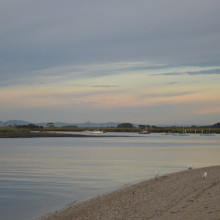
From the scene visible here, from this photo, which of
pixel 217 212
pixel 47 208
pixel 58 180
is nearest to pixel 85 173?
pixel 58 180

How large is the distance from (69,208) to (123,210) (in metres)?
3.15

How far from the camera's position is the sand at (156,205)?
1126cm

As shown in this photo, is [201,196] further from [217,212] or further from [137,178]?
[137,178]

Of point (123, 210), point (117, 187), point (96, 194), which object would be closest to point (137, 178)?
point (117, 187)

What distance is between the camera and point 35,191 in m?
19.6

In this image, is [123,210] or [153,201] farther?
[153,201]

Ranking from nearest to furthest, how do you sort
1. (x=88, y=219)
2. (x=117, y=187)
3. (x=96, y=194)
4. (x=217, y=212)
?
1. (x=217, y=212)
2. (x=88, y=219)
3. (x=96, y=194)
4. (x=117, y=187)

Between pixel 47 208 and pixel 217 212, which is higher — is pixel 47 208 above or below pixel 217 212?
below

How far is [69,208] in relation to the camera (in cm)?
1532

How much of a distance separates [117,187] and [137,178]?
4043 mm

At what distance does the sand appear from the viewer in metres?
11.3

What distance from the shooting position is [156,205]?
13.1 m

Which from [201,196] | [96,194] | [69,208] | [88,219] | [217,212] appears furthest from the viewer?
[96,194]

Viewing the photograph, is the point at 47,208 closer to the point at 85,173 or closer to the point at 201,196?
the point at 201,196
